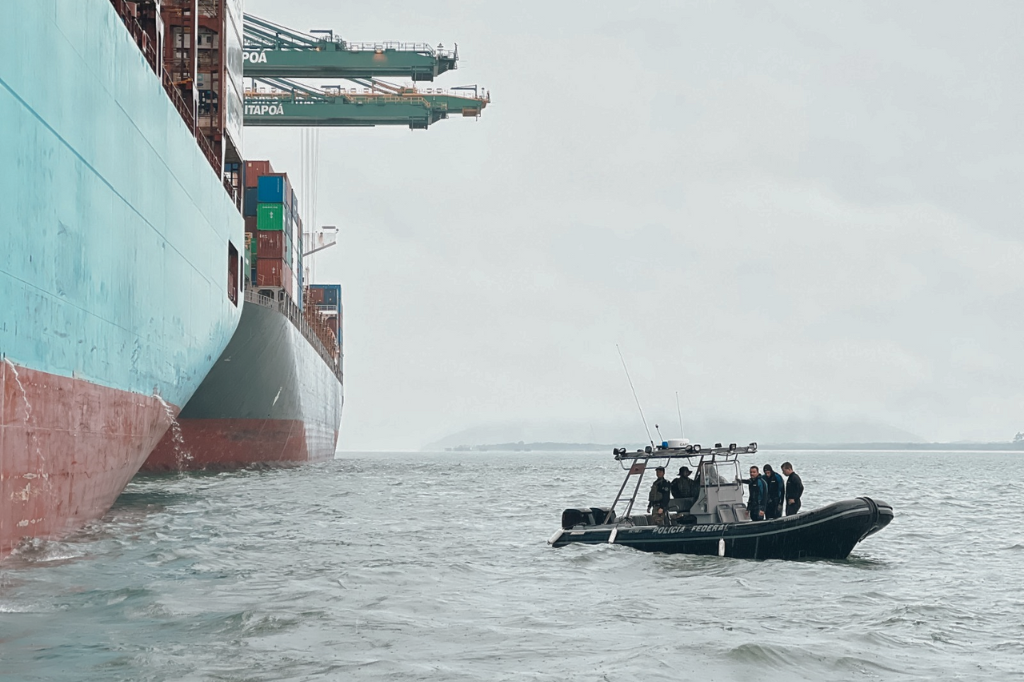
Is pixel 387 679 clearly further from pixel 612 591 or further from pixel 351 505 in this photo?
pixel 351 505

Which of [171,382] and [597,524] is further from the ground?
[171,382]

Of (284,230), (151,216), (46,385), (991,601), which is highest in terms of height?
(284,230)

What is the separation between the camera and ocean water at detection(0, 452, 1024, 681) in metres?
10.2

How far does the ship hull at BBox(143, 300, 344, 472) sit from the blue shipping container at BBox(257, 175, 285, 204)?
6.62 m

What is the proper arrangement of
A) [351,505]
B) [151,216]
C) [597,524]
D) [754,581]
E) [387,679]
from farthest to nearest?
A: [351,505], [151,216], [597,524], [754,581], [387,679]

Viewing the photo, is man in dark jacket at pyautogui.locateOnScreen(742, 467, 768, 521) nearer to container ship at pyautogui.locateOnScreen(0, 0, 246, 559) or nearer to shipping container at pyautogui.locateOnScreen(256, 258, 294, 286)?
container ship at pyautogui.locateOnScreen(0, 0, 246, 559)

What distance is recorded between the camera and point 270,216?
5100cm

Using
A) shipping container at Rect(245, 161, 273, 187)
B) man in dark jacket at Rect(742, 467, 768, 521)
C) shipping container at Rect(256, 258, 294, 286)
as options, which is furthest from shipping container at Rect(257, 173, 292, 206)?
man in dark jacket at Rect(742, 467, 768, 521)

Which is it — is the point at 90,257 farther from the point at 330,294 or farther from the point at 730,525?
the point at 330,294

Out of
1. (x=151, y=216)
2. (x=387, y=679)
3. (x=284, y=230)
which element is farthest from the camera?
(x=284, y=230)

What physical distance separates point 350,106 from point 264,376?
601 inches

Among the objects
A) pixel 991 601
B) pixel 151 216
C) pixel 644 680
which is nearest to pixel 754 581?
pixel 991 601

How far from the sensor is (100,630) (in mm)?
11070

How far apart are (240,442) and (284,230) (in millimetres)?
11828
